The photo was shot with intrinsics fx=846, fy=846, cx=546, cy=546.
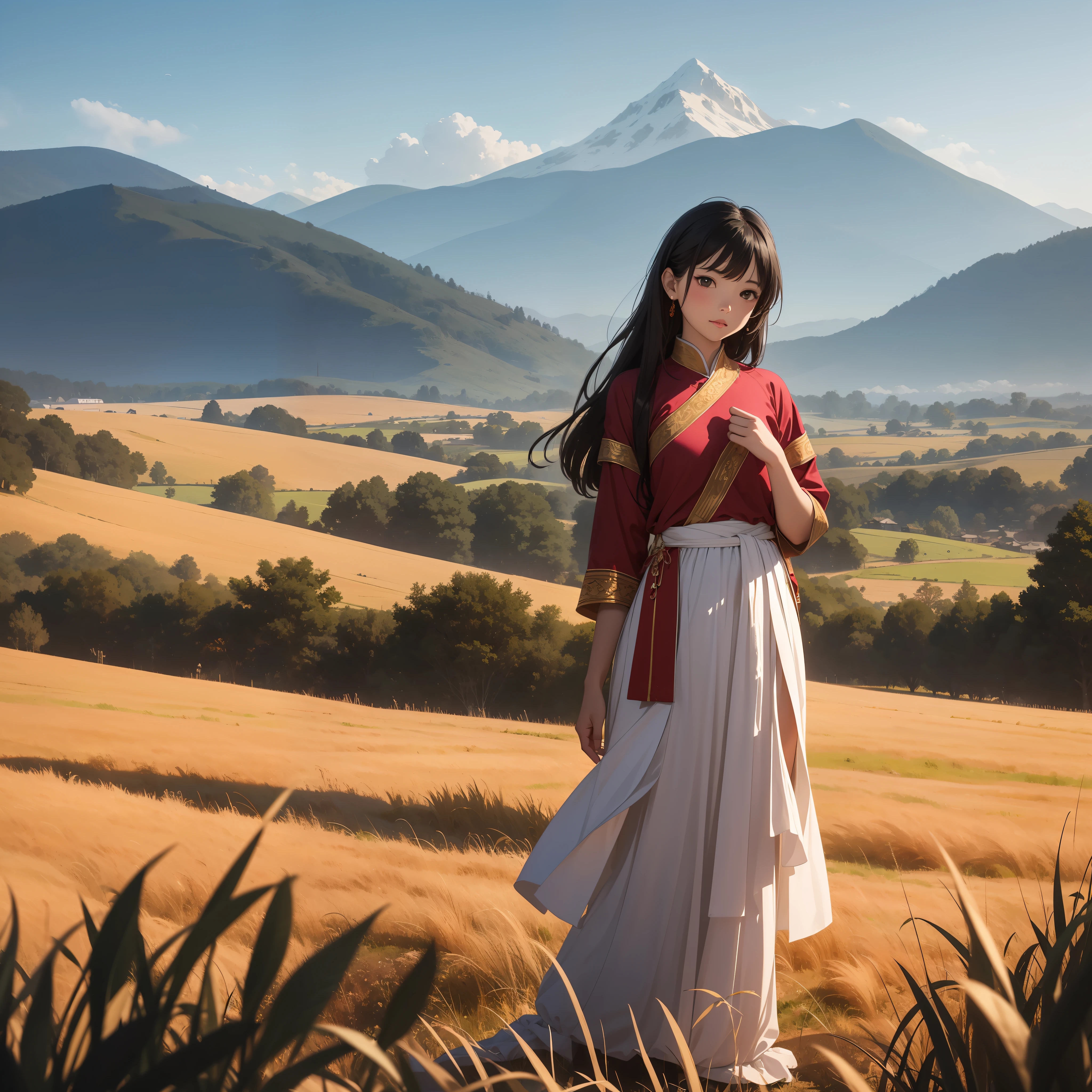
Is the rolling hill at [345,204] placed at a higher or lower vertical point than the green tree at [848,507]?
higher

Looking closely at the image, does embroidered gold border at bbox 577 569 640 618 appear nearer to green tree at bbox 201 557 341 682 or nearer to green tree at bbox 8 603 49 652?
green tree at bbox 201 557 341 682

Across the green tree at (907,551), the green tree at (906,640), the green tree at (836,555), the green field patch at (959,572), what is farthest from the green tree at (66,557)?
the green tree at (907,551)

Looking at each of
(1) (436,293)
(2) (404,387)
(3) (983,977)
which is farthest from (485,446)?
(3) (983,977)

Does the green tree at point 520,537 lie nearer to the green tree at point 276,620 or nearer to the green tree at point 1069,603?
the green tree at point 276,620

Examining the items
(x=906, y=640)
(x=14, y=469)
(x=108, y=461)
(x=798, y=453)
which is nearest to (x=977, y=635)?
(x=906, y=640)

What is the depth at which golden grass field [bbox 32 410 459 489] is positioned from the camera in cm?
466

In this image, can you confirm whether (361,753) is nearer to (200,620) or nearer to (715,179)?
(200,620)

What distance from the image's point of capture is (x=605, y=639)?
74.0 inches

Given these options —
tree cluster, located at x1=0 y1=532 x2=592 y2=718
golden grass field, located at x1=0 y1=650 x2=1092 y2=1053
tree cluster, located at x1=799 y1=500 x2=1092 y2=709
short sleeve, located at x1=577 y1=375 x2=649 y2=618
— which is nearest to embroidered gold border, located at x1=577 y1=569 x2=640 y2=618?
short sleeve, located at x1=577 y1=375 x2=649 y2=618

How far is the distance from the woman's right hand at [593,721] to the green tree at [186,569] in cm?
313

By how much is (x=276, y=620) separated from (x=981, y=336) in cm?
517

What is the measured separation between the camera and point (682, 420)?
183cm

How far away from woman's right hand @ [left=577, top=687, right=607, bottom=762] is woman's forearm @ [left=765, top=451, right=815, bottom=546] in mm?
546

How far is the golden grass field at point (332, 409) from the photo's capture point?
15.8ft
